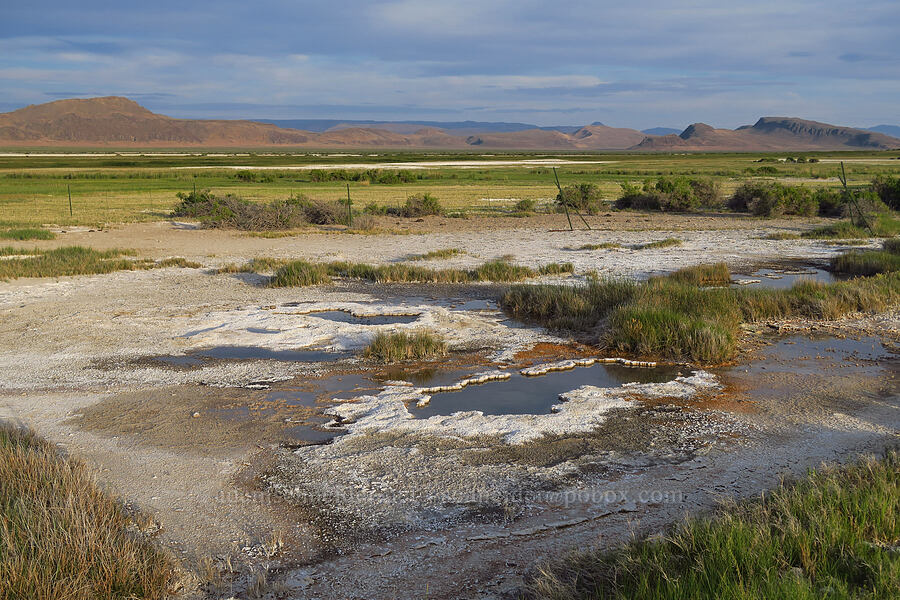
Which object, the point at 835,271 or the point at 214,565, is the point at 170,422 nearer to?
the point at 214,565

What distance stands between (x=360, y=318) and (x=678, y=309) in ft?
15.8

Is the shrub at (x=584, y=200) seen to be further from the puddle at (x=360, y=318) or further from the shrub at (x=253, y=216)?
the puddle at (x=360, y=318)

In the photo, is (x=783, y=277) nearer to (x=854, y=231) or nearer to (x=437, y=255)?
(x=437, y=255)

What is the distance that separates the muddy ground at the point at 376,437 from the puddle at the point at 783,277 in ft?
11.2

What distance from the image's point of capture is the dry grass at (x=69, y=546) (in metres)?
3.94

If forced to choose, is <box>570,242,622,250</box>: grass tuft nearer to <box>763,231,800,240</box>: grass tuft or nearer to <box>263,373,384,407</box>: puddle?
<box>763,231,800,240</box>: grass tuft

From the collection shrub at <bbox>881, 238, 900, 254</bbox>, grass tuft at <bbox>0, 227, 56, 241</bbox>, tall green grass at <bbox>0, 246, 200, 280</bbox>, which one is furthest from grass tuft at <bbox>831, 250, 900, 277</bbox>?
grass tuft at <bbox>0, 227, 56, 241</bbox>

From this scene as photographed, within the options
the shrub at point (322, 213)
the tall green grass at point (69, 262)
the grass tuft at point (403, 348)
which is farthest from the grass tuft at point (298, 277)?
the shrub at point (322, 213)

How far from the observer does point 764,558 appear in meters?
3.94

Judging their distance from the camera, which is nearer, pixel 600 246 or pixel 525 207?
pixel 600 246

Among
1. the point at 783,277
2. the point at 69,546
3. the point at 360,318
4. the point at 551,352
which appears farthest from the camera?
the point at 783,277

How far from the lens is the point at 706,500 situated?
5.38 meters

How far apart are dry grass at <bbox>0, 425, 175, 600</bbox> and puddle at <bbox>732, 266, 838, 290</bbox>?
12.5 metres

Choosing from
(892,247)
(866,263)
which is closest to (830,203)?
(892,247)
